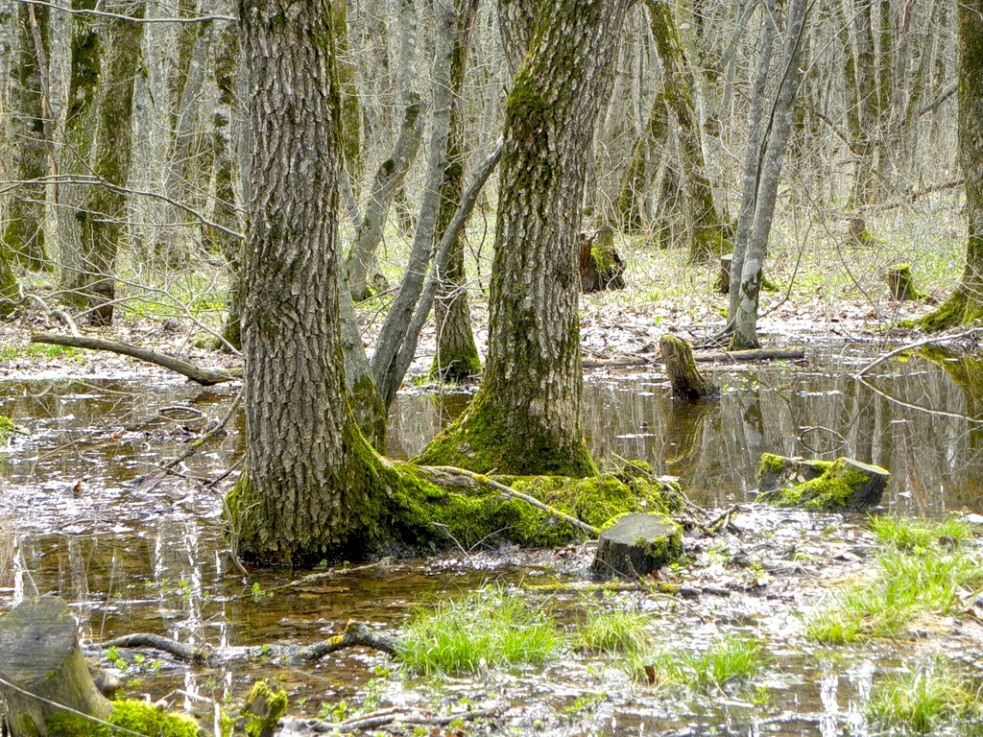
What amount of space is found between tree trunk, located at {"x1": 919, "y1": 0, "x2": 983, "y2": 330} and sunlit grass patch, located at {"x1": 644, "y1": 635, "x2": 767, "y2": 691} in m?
10.5

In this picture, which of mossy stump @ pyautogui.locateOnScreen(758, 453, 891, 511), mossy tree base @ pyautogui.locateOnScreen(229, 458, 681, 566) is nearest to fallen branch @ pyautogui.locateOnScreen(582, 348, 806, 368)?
mossy stump @ pyautogui.locateOnScreen(758, 453, 891, 511)

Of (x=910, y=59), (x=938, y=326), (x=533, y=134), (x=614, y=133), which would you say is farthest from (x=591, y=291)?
(x=910, y=59)

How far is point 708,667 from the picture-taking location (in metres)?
4.51

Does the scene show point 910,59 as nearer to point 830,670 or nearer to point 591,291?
point 591,291

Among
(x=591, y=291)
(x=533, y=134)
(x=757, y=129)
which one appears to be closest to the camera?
(x=533, y=134)

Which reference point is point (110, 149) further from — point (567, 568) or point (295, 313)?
point (567, 568)

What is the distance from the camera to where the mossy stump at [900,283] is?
16.5 metres

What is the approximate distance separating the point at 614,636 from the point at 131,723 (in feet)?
7.49

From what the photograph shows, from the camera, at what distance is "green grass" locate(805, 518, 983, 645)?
5.01 m

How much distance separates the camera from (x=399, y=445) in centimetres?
1001

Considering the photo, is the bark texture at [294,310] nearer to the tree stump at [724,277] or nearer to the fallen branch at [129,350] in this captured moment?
the fallen branch at [129,350]

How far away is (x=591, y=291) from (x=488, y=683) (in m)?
14.7

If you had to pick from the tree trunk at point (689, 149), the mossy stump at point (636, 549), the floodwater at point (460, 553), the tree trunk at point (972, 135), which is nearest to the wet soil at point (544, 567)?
the floodwater at point (460, 553)

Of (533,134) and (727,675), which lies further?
(533,134)
